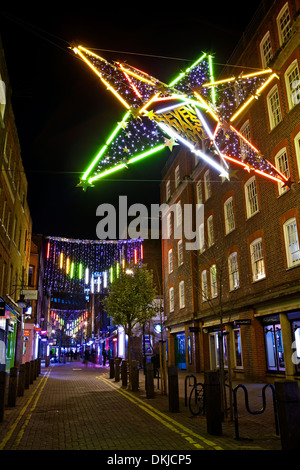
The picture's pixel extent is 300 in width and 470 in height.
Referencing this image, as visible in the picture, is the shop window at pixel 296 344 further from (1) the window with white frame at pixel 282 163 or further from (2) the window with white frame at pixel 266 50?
(2) the window with white frame at pixel 266 50

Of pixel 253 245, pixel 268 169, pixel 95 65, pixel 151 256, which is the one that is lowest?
pixel 253 245

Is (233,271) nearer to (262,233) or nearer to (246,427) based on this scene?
(262,233)

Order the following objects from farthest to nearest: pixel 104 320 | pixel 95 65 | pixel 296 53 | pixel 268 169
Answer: pixel 104 320 → pixel 296 53 → pixel 268 169 → pixel 95 65

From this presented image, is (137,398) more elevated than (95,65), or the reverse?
(95,65)

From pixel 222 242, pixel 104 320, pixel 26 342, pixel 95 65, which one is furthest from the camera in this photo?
pixel 104 320

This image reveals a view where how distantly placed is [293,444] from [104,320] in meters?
58.9

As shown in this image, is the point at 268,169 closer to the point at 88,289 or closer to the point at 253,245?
the point at 253,245

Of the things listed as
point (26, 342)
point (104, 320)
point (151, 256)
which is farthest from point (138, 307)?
point (104, 320)

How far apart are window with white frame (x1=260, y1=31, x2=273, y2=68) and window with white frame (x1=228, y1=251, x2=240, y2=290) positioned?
9.39 meters

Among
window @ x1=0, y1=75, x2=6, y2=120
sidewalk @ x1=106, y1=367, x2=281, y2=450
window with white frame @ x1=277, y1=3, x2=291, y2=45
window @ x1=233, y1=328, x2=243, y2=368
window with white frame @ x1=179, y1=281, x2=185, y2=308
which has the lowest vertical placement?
sidewalk @ x1=106, y1=367, x2=281, y2=450

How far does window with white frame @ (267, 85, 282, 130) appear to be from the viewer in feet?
55.1

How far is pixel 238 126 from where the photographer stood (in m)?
20.5

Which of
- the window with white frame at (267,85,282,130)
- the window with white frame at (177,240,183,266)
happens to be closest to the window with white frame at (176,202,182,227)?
the window with white frame at (177,240,183,266)

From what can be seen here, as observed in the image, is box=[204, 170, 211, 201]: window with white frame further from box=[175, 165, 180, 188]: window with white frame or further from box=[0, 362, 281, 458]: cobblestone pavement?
box=[0, 362, 281, 458]: cobblestone pavement
